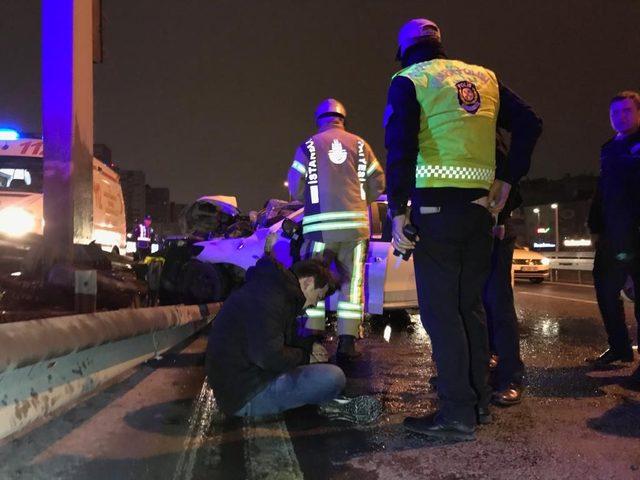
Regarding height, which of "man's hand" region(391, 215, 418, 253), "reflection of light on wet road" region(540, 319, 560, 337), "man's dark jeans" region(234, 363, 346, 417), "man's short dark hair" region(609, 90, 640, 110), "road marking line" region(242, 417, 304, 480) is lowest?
"road marking line" region(242, 417, 304, 480)

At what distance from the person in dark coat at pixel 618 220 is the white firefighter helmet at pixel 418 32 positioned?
6.21ft

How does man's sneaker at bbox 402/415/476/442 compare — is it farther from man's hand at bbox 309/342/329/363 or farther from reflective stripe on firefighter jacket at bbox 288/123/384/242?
reflective stripe on firefighter jacket at bbox 288/123/384/242

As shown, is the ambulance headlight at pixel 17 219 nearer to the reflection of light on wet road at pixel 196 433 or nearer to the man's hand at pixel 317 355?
the reflection of light on wet road at pixel 196 433

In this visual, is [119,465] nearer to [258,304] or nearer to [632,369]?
[258,304]

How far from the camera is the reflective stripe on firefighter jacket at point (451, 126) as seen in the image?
2871mm

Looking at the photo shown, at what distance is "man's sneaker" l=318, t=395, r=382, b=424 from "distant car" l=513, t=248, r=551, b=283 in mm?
14267

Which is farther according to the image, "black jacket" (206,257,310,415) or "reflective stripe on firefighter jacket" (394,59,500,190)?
"black jacket" (206,257,310,415)

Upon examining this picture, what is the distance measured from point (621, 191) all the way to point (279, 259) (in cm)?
327

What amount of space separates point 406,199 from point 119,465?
6.09 feet

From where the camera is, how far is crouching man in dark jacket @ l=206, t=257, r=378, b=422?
2986 millimetres

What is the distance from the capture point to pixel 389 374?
4.19 metres

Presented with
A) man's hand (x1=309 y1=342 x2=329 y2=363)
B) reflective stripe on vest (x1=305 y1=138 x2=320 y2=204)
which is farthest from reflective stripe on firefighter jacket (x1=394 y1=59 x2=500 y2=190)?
reflective stripe on vest (x1=305 y1=138 x2=320 y2=204)

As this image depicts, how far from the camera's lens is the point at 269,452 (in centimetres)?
269

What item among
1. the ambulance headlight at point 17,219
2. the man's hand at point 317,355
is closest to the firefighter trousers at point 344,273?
the man's hand at point 317,355
